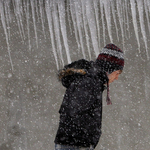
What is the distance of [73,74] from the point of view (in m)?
1.92

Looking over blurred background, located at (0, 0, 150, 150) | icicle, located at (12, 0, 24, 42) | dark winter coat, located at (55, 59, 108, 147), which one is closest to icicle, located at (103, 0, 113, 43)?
blurred background, located at (0, 0, 150, 150)

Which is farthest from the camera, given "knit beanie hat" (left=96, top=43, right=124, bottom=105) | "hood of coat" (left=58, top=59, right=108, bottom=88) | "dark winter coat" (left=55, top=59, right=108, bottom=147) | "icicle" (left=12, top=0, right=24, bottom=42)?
"icicle" (left=12, top=0, right=24, bottom=42)

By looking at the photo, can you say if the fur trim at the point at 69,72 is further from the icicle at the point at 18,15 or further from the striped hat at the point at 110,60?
the icicle at the point at 18,15

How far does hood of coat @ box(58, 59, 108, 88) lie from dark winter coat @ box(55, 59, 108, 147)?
0.02m

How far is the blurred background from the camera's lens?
11.8 ft

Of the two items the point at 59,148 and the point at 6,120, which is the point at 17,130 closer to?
the point at 6,120

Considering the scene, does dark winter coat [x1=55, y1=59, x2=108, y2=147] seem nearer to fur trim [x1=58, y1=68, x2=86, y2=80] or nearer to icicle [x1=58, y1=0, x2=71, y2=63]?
fur trim [x1=58, y1=68, x2=86, y2=80]

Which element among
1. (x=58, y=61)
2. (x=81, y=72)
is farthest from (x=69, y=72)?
(x=58, y=61)

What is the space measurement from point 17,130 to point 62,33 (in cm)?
165

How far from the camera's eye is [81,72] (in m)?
1.88

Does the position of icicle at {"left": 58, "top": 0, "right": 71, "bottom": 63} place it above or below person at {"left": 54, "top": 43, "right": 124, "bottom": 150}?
above

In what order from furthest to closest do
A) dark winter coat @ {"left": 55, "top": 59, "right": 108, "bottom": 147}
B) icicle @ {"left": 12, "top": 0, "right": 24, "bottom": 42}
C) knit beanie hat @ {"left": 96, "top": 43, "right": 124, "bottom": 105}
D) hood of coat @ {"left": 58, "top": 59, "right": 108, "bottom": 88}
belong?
1. icicle @ {"left": 12, "top": 0, "right": 24, "bottom": 42}
2. knit beanie hat @ {"left": 96, "top": 43, "right": 124, "bottom": 105}
3. hood of coat @ {"left": 58, "top": 59, "right": 108, "bottom": 88}
4. dark winter coat @ {"left": 55, "top": 59, "right": 108, "bottom": 147}

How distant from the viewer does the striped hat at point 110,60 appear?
6.53 feet

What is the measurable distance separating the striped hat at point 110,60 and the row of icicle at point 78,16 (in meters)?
1.67
